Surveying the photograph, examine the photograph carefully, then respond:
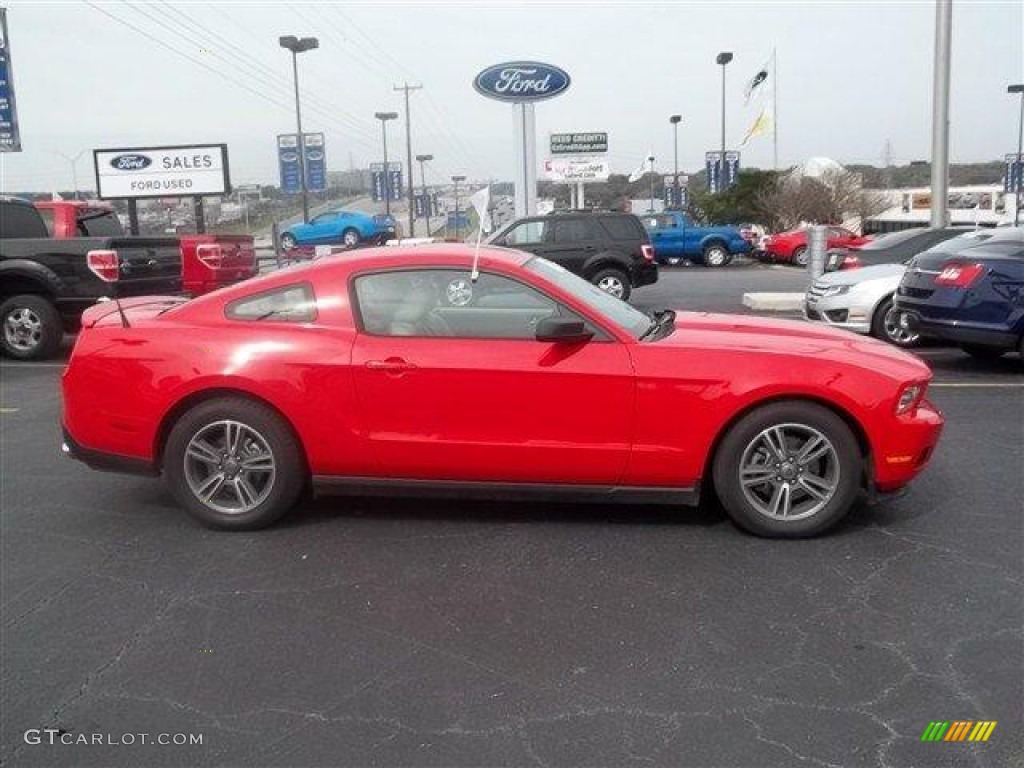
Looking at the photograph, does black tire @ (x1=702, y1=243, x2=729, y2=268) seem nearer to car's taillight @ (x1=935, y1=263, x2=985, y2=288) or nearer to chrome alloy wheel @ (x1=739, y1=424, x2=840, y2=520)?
car's taillight @ (x1=935, y1=263, x2=985, y2=288)

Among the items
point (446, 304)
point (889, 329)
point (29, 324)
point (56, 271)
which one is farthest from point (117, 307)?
point (889, 329)

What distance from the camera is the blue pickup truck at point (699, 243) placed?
30516mm

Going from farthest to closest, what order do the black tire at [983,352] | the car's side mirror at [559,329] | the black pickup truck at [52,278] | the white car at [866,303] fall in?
1. the white car at [866,303]
2. the black pickup truck at [52,278]
3. the black tire at [983,352]
4. the car's side mirror at [559,329]

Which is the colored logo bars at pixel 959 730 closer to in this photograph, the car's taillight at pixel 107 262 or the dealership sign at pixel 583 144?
the car's taillight at pixel 107 262

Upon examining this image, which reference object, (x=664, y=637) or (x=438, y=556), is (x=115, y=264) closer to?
(x=438, y=556)

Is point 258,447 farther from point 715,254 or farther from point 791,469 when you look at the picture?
point 715,254

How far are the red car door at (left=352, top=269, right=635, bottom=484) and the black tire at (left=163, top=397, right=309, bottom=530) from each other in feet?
1.47

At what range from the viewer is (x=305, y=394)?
189 inches

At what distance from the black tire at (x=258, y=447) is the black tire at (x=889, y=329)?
819 cm

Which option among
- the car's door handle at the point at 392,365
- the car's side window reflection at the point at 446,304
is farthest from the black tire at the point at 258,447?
the car's side window reflection at the point at 446,304

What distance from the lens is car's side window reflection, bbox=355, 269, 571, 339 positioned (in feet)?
16.0

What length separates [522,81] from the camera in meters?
25.0

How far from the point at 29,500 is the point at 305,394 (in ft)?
6.94
